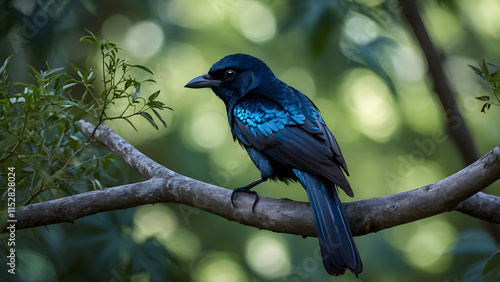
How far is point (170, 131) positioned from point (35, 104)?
327 centimetres

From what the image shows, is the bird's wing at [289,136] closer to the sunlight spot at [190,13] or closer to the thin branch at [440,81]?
the thin branch at [440,81]

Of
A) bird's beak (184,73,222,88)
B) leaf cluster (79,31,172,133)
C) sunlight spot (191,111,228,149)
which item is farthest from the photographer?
sunlight spot (191,111,228,149)

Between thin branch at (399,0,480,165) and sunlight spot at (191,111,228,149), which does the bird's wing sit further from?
sunlight spot at (191,111,228,149)

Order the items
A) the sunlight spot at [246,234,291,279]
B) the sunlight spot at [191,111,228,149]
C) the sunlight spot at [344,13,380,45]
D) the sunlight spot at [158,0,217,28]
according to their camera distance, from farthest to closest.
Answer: the sunlight spot at [158,0,217,28]
the sunlight spot at [191,111,228,149]
the sunlight spot at [246,234,291,279]
the sunlight spot at [344,13,380,45]

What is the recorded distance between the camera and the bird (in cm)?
255

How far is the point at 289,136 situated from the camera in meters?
3.21

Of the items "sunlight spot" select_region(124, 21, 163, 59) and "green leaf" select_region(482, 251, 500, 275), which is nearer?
"green leaf" select_region(482, 251, 500, 275)

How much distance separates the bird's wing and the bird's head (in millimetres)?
281

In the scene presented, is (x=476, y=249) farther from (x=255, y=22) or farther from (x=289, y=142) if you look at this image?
(x=255, y=22)

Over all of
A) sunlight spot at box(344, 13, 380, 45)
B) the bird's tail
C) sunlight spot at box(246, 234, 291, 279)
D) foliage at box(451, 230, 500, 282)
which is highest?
sunlight spot at box(344, 13, 380, 45)

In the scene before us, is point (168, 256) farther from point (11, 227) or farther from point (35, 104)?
point (35, 104)

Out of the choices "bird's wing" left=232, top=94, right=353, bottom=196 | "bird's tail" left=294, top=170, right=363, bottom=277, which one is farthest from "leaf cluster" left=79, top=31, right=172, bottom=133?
"bird's tail" left=294, top=170, right=363, bottom=277

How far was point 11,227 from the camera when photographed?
104 inches

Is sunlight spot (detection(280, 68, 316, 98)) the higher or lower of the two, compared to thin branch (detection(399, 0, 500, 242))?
higher
